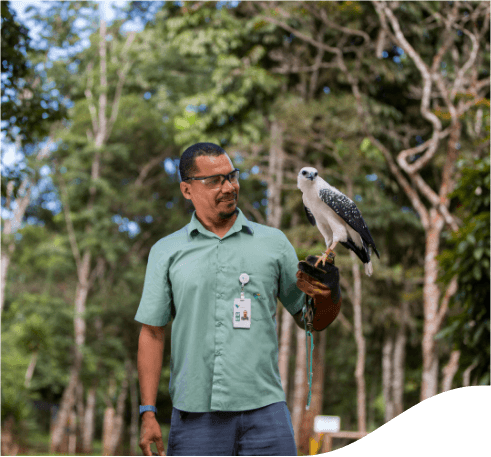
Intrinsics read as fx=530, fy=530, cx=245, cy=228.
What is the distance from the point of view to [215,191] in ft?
4.27

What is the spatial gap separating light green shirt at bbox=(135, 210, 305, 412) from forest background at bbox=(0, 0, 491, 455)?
1.36 m

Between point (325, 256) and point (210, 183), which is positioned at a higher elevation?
point (210, 183)

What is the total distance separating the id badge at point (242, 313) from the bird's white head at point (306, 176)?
13.5 inches

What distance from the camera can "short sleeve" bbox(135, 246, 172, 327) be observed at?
131cm

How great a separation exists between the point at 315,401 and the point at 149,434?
8359 mm

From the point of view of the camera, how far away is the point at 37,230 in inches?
475

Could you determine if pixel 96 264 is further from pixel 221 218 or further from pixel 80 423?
pixel 221 218

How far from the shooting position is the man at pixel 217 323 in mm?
1250

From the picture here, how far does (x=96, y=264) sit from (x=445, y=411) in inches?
473

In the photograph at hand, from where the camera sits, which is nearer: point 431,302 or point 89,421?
point 431,302

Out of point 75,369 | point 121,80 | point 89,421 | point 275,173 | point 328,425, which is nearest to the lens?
point 328,425

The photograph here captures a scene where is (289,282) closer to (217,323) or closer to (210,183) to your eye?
(217,323)

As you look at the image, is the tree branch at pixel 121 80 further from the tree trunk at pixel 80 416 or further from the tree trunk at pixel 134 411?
the tree trunk at pixel 80 416

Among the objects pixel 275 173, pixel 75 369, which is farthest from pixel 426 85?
pixel 75 369
